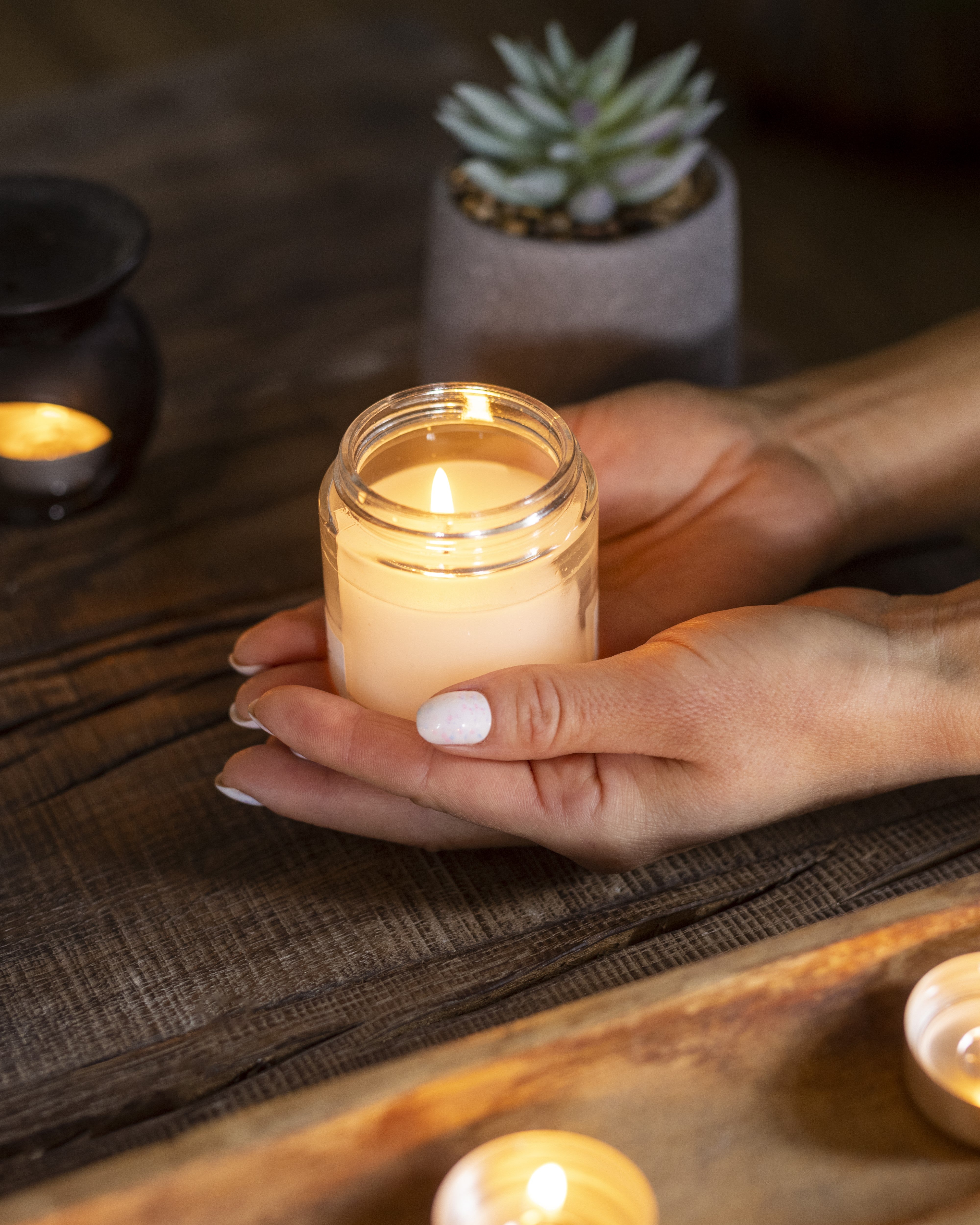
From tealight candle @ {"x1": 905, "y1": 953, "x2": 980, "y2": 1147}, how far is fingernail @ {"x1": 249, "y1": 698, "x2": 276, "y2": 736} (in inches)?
12.9

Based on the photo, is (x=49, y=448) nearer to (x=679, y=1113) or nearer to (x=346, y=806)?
(x=346, y=806)

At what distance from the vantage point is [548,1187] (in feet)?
1.53

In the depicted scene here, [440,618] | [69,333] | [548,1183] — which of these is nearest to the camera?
[548,1183]

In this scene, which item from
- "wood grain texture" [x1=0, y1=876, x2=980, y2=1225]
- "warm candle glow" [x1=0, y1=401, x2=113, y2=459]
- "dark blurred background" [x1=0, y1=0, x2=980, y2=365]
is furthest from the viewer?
"dark blurred background" [x1=0, y1=0, x2=980, y2=365]

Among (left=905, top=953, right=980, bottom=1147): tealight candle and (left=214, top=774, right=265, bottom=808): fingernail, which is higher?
(left=905, top=953, right=980, bottom=1147): tealight candle

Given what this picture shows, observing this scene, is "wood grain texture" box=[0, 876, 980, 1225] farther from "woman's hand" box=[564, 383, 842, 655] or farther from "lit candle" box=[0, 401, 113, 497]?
"lit candle" box=[0, 401, 113, 497]

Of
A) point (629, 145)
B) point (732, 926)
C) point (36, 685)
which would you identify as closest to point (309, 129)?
point (629, 145)

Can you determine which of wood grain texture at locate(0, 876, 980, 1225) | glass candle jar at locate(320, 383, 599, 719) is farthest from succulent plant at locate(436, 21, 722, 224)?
wood grain texture at locate(0, 876, 980, 1225)

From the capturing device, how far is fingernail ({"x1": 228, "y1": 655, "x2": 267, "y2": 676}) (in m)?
0.72

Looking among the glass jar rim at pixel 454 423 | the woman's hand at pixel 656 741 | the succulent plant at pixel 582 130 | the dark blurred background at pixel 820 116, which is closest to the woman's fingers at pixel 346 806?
the woman's hand at pixel 656 741

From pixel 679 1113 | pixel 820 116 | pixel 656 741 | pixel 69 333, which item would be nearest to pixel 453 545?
pixel 656 741

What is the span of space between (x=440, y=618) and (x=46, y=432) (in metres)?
0.38

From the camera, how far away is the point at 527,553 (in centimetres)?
58

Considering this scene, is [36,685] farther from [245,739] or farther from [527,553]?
[527,553]
